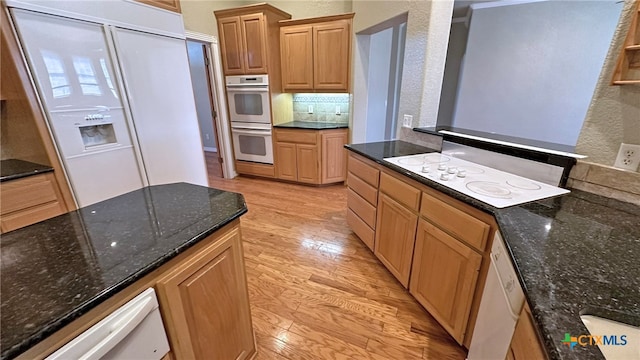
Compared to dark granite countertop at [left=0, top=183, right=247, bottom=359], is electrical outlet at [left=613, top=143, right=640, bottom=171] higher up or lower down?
higher up

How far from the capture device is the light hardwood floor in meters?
1.42

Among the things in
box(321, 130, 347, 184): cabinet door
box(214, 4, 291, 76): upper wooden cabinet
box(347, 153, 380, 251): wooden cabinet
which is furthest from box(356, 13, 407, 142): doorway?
box(347, 153, 380, 251): wooden cabinet

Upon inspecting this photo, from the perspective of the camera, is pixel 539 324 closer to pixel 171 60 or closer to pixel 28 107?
pixel 28 107

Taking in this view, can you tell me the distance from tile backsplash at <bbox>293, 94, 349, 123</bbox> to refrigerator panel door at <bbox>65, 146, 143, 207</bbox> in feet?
8.18

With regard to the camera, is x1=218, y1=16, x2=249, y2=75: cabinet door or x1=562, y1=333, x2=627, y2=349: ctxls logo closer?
x1=562, y1=333, x2=627, y2=349: ctxls logo

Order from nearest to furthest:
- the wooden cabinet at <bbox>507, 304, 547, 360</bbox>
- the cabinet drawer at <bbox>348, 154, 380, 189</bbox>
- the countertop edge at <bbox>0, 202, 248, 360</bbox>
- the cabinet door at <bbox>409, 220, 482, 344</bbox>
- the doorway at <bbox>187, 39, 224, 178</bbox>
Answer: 1. the countertop edge at <bbox>0, 202, 248, 360</bbox>
2. the wooden cabinet at <bbox>507, 304, 547, 360</bbox>
3. the cabinet door at <bbox>409, 220, 482, 344</bbox>
4. the cabinet drawer at <bbox>348, 154, 380, 189</bbox>
5. the doorway at <bbox>187, 39, 224, 178</bbox>

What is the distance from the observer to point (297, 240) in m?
2.44

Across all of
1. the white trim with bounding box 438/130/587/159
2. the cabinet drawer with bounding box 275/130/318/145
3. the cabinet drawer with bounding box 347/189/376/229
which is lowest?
the cabinet drawer with bounding box 347/189/376/229

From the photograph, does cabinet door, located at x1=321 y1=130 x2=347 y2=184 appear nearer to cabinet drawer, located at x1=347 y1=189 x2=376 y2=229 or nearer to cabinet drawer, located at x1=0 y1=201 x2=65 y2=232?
cabinet drawer, located at x1=347 y1=189 x2=376 y2=229

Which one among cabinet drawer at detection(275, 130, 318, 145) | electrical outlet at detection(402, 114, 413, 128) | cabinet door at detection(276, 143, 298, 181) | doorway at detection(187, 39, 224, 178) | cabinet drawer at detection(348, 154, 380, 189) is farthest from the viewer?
doorway at detection(187, 39, 224, 178)

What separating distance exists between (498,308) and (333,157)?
2.88 m

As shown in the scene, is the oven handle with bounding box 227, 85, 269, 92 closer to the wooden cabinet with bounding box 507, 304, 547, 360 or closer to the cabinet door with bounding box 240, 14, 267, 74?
the cabinet door with bounding box 240, 14, 267, 74

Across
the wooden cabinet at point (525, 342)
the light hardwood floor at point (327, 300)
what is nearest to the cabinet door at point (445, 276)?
the light hardwood floor at point (327, 300)

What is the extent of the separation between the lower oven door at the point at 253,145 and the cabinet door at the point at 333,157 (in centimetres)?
87
